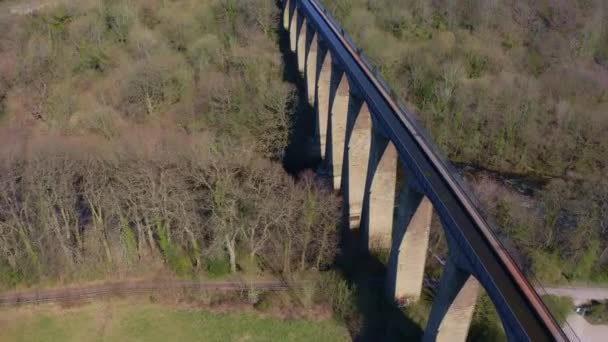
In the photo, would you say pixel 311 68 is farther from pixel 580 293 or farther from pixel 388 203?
pixel 580 293

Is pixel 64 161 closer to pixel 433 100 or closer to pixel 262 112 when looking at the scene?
pixel 262 112

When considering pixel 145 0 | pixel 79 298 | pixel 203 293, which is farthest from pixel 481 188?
pixel 145 0

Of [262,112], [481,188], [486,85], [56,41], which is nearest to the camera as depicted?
[481,188]

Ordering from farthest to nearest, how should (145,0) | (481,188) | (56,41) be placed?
(145,0) < (56,41) < (481,188)

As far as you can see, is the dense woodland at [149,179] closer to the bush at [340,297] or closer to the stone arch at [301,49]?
the bush at [340,297]

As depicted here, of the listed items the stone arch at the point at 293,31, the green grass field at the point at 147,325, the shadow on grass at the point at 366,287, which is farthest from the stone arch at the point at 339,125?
the stone arch at the point at 293,31

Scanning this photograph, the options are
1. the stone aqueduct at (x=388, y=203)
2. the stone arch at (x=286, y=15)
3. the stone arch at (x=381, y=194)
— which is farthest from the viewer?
the stone arch at (x=286, y=15)
